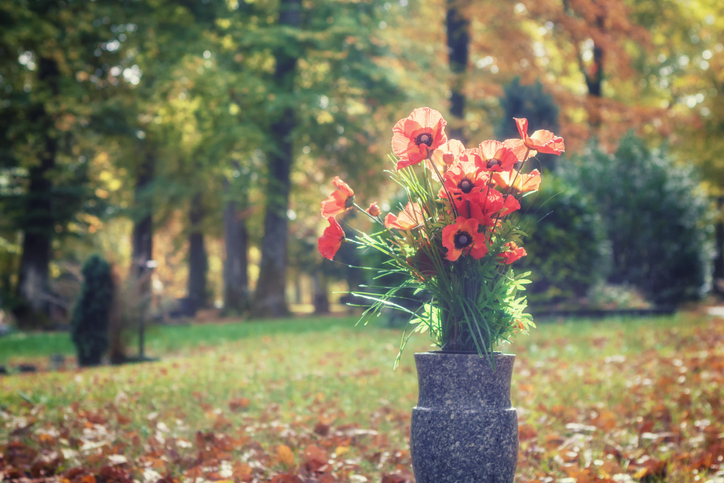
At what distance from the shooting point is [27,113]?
1612cm

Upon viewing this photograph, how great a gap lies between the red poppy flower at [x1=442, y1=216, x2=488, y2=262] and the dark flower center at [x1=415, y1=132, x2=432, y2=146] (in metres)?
0.35

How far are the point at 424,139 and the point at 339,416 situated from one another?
2.65 meters

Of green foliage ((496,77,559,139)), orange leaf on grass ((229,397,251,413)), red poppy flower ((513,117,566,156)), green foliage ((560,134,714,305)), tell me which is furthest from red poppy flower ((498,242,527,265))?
green foliage ((496,77,559,139))

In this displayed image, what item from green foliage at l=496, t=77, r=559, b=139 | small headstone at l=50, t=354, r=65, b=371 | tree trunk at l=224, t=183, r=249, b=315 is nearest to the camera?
small headstone at l=50, t=354, r=65, b=371

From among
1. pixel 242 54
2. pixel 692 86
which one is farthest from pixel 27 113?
pixel 692 86

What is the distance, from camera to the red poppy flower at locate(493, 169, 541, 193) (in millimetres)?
2488

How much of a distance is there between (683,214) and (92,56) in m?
16.0

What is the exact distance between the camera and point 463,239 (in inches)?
92.0

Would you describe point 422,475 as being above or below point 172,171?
below

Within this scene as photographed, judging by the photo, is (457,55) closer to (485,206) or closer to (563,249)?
(563,249)

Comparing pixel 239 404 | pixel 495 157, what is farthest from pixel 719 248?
pixel 495 157

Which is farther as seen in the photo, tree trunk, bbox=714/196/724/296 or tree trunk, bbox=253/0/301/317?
tree trunk, bbox=714/196/724/296

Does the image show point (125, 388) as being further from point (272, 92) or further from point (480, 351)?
point (272, 92)

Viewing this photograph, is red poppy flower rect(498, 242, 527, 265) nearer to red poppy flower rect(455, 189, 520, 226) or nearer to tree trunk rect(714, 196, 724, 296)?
red poppy flower rect(455, 189, 520, 226)
